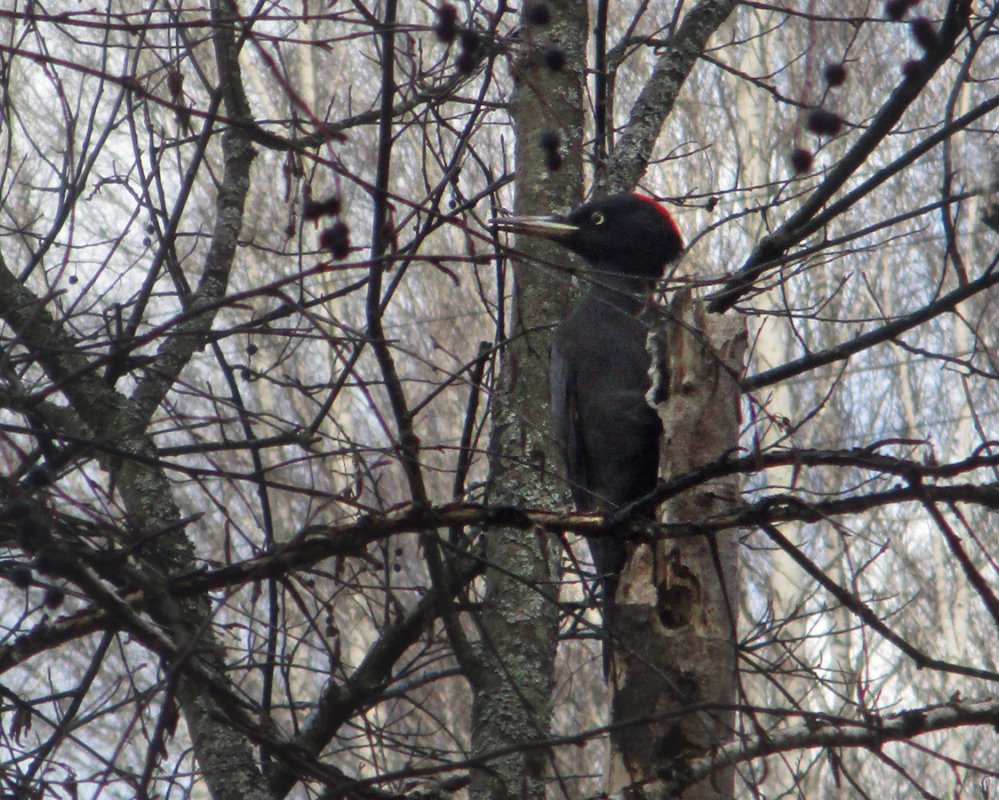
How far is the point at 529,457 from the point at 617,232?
1122mm

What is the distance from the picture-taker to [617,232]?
4.55 m

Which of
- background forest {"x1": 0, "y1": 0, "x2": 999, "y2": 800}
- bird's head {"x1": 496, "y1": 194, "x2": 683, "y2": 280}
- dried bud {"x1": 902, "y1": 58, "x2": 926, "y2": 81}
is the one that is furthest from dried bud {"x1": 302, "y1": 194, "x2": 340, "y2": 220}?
bird's head {"x1": 496, "y1": 194, "x2": 683, "y2": 280}

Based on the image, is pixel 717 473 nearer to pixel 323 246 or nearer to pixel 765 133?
pixel 323 246

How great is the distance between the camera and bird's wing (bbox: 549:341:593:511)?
4086mm

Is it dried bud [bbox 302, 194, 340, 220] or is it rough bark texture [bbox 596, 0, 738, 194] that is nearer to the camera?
dried bud [bbox 302, 194, 340, 220]

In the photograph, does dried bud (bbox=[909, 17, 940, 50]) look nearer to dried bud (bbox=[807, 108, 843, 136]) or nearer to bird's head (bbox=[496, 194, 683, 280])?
dried bud (bbox=[807, 108, 843, 136])

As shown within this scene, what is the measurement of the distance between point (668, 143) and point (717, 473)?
1014cm

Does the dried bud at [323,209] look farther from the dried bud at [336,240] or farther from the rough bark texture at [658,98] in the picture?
the rough bark texture at [658,98]

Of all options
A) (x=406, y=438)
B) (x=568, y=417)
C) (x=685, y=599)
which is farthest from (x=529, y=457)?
(x=406, y=438)

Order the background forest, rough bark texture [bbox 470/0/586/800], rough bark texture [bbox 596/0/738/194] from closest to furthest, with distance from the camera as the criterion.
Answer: the background forest, rough bark texture [bbox 470/0/586/800], rough bark texture [bbox 596/0/738/194]

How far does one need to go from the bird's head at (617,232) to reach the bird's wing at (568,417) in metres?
0.47

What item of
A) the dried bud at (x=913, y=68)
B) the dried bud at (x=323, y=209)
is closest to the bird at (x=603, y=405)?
the dried bud at (x=913, y=68)

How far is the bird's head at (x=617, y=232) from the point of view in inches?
172

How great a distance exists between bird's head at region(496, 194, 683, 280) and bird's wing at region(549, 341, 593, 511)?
0.47 metres
